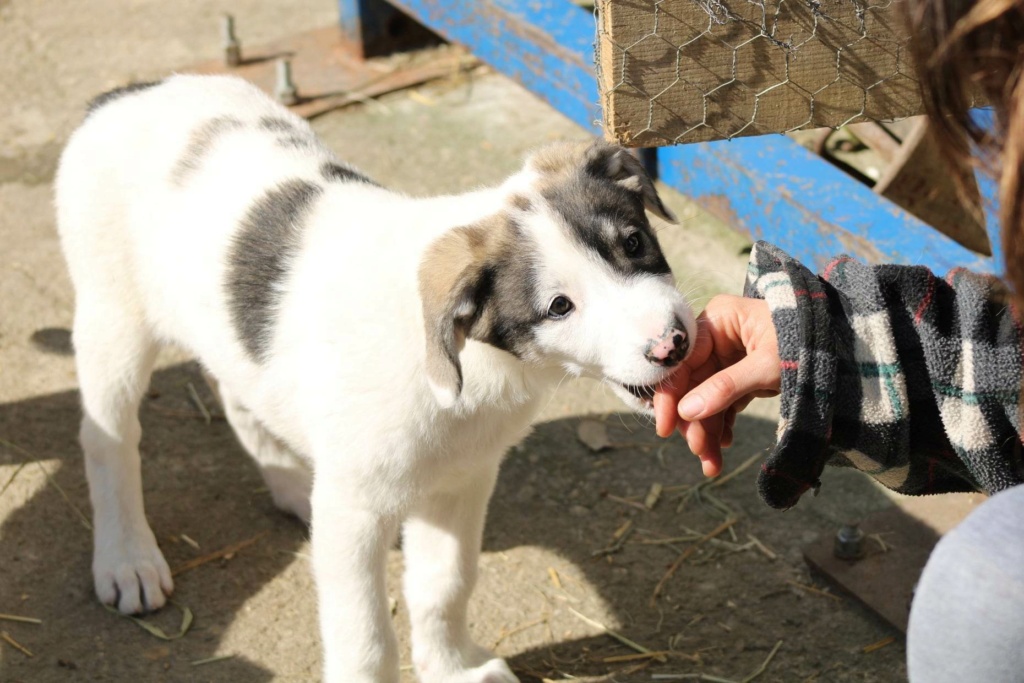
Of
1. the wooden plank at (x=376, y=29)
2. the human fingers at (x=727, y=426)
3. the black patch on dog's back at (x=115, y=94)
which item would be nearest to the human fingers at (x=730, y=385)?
the human fingers at (x=727, y=426)

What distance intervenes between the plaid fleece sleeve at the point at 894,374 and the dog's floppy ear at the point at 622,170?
0.46 meters

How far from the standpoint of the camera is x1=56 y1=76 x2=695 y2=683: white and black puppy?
2.56 metres

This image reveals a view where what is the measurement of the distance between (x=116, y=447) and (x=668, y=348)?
1.99 metres

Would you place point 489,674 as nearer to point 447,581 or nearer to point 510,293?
point 447,581

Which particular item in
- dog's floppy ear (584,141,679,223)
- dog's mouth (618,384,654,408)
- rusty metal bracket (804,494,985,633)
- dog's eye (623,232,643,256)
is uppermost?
dog's floppy ear (584,141,679,223)

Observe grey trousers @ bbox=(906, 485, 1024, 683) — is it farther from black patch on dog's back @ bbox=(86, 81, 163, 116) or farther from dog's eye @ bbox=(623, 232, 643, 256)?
black patch on dog's back @ bbox=(86, 81, 163, 116)

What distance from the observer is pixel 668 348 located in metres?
2.38

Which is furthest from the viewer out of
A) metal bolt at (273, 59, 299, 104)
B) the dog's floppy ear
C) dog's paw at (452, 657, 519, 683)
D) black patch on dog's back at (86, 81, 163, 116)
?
metal bolt at (273, 59, 299, 104)

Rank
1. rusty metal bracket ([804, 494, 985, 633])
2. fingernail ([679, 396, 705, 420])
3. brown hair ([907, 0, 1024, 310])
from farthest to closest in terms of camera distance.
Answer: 1. rusty metal bracket ([804, 494, 985, 633])
2. fingernail ([679, 396, 705, 420])
3. brown hair ([907, 0, 1024, 310])

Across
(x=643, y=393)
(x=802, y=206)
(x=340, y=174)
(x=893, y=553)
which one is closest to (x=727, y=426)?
A: (x=643, y=393)

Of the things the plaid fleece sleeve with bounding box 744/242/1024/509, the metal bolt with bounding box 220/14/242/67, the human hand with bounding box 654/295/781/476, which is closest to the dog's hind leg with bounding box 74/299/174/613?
the human hand with bounding box 654/295/781/476

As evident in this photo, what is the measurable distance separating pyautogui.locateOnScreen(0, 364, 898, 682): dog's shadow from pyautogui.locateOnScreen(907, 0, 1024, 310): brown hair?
1890 millimetres

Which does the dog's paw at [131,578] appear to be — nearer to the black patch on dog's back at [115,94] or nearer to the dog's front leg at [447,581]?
the dog's front leg at [447,581]

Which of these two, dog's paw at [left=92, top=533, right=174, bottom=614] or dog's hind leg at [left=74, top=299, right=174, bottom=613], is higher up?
dog's hind leg at [left=74, top=299, right=174, bottom=613]
